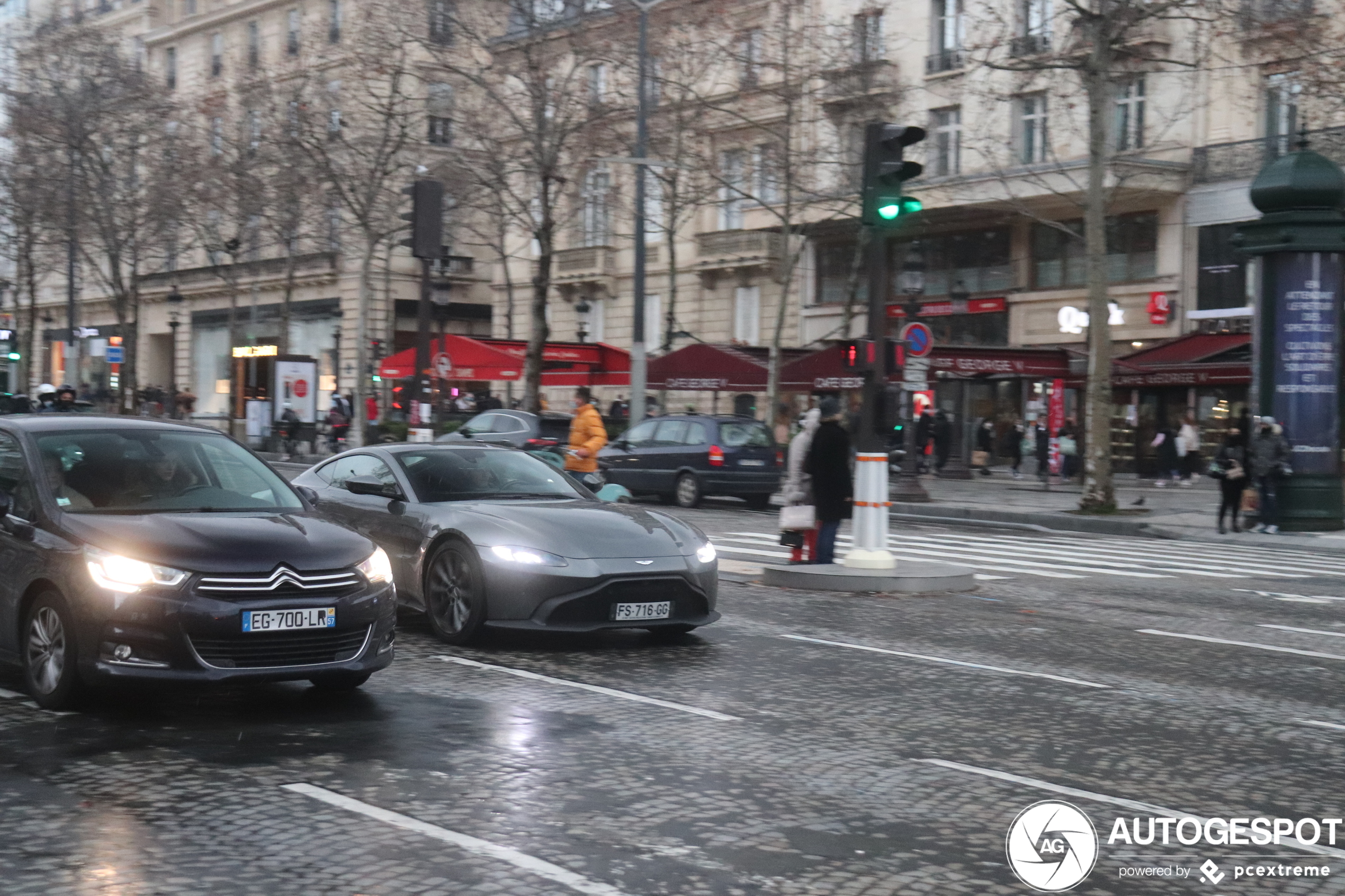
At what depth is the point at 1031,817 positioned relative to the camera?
6.00m

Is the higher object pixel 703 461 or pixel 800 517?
pixel 703 461

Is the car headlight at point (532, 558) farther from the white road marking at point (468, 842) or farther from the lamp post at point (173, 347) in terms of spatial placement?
the lamp post at point (173, 347)

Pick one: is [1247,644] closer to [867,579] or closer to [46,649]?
[867,579]

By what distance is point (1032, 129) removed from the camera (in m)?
40.8

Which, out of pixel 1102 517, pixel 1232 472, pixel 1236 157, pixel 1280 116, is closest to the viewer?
pixel 1232 472

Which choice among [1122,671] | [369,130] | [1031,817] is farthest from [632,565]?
[369,130]

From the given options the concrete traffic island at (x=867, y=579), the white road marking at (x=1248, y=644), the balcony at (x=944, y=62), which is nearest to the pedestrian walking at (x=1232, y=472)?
the concrete traffic island at (x=867, y=579)

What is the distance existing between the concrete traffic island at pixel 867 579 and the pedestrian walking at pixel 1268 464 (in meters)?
10.5

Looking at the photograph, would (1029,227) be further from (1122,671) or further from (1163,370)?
(1122,671)

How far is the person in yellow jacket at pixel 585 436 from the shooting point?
18.5 meters

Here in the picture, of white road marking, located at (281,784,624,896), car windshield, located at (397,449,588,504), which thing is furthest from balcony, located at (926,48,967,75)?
white road marking, located at (281,784,624,896)

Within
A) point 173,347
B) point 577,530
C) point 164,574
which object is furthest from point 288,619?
point 173,347

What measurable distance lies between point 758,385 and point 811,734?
26009mm

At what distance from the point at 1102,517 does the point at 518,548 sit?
17413 millimetres
